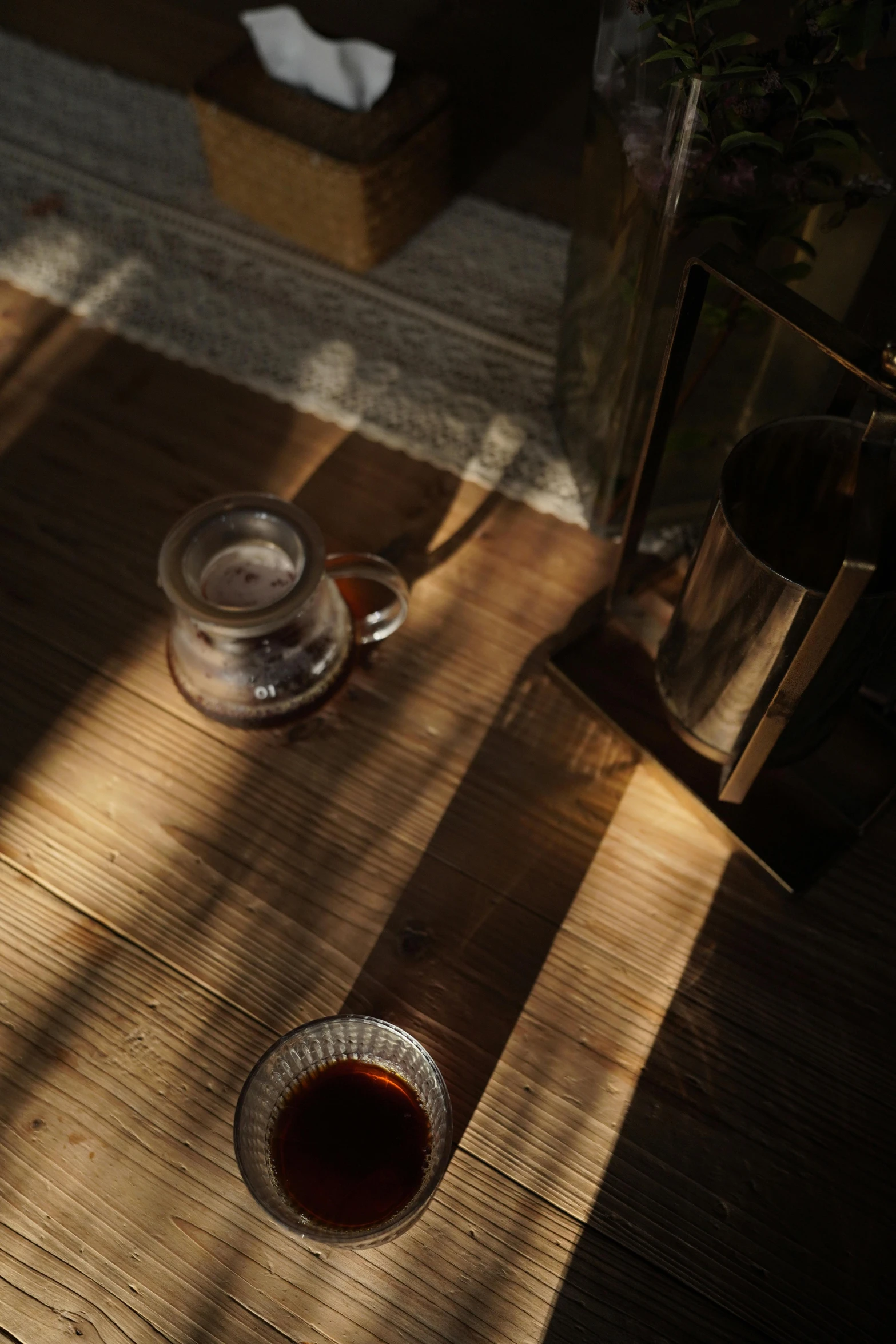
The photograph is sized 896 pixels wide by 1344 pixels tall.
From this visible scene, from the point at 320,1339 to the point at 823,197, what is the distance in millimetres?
655

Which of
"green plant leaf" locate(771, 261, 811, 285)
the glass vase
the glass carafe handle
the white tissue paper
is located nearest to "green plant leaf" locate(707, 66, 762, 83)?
the glass vase

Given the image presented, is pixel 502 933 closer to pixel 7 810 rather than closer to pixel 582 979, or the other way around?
pixel 582 979

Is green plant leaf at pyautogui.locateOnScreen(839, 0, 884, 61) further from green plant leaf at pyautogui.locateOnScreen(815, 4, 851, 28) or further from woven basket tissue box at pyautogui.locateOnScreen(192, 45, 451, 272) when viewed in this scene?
woven basket tissue box at pyautogui.locateOnScreen(192, 45, 451, 272)

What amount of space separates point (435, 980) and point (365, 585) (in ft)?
0.95

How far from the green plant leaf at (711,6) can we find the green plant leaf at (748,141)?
53 mm

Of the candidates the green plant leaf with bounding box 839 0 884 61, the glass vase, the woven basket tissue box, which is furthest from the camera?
the woven basket tissue box

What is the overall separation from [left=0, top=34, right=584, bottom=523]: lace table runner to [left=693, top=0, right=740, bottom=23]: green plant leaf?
36cm

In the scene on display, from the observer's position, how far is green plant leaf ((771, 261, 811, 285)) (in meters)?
0.56

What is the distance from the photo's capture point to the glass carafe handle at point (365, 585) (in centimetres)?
66

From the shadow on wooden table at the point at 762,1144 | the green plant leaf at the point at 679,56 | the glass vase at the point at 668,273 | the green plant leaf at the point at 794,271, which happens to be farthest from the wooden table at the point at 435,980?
the green plant leaf at the point at 679,56

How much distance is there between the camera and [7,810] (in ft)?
2.11

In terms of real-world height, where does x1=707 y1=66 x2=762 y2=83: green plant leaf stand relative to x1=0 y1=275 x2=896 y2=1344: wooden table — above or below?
above

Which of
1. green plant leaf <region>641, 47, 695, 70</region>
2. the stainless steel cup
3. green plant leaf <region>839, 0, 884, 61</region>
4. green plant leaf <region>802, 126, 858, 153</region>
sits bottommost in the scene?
the stainless steel cup

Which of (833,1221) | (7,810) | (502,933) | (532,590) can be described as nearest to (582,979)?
(502,933)
